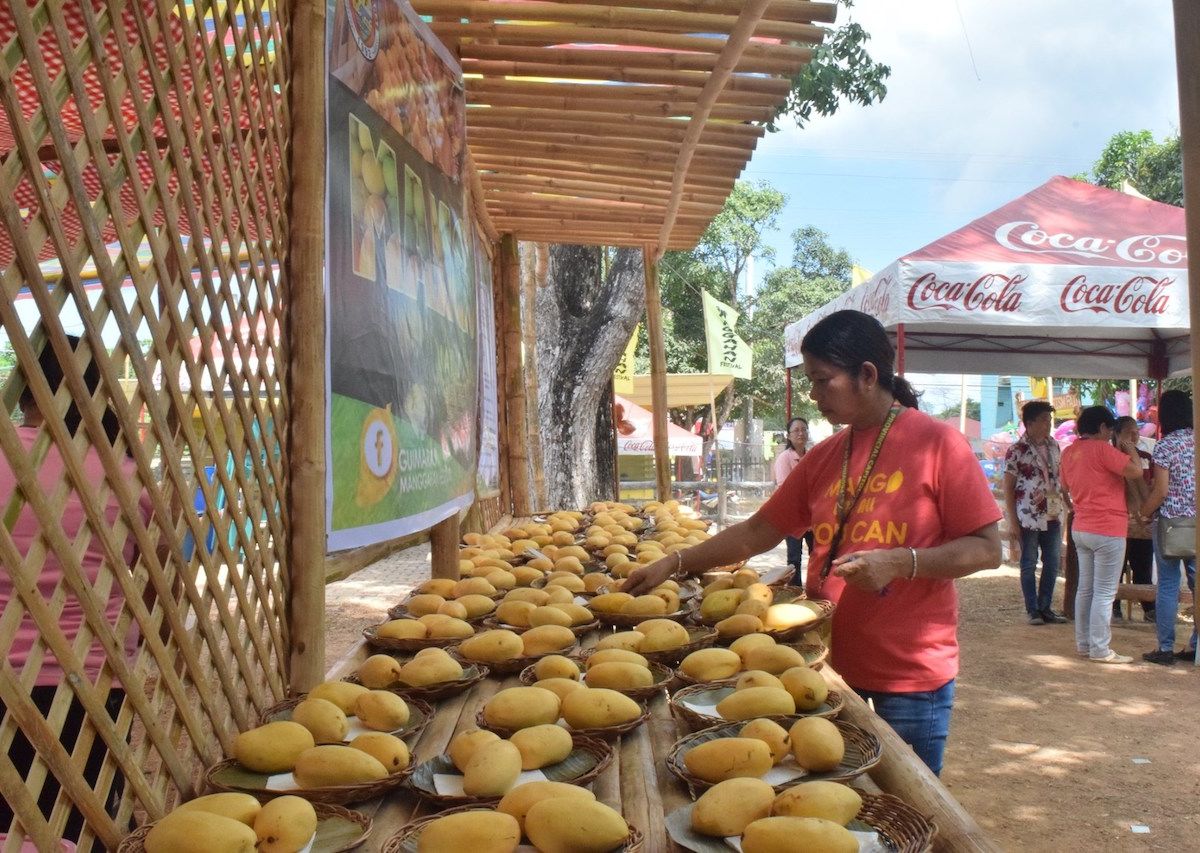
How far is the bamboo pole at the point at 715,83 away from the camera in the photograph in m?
3.31

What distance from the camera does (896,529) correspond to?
93.0 inches

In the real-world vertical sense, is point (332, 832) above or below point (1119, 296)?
below

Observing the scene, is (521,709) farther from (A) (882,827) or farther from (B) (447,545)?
(B) (447,545)

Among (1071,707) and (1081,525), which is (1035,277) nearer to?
(1081,525)

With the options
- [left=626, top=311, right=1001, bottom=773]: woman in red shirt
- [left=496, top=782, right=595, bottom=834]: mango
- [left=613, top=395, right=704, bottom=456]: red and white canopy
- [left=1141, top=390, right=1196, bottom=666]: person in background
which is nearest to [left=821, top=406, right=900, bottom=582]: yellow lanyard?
[left=626, top=311, right=1001, bottom=773]: woman in red shirt

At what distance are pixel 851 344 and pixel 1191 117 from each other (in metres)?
1.37

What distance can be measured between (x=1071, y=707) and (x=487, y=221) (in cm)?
473

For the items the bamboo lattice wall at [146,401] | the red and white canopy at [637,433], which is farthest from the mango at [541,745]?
the red and white canopy at [637,433]

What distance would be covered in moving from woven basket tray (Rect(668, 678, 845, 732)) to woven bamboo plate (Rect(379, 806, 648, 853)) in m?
0.45

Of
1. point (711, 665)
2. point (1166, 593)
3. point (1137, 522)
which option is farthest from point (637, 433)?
point (711, 665)

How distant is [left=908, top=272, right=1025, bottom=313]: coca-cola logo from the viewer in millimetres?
7629

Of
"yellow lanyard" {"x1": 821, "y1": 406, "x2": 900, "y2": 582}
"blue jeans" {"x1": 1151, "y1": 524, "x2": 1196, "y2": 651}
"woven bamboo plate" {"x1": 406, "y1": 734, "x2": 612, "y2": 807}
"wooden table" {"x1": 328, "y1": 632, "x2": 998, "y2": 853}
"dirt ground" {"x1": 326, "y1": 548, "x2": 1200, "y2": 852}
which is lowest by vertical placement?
"dirt ground" {"x1": 326, "y1": 548, "x2": 1200, "y2": 852}

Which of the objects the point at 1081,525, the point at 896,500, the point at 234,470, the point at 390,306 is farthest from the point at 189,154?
the point at 1081,525

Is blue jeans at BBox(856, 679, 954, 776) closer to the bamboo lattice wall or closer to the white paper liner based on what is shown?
the white paper liner
